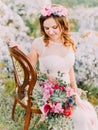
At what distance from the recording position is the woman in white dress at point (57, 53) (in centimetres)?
379

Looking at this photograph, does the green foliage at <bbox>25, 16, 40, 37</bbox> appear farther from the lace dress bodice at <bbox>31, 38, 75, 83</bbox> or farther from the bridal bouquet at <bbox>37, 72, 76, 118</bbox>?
the bridal bouquet at <bbox>37, 72, 76, 118</bbox>

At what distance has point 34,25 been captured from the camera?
464cm

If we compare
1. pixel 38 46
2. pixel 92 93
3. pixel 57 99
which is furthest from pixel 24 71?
pixel 92 93

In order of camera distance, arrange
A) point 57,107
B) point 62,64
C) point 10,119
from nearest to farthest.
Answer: point 57,107 → point 62,64 → point 10,119

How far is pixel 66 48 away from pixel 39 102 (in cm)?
48

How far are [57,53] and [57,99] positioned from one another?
374 millimetres

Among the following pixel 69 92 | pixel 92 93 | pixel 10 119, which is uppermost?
pixel 69 92

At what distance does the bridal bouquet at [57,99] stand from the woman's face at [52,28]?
0.35 meters

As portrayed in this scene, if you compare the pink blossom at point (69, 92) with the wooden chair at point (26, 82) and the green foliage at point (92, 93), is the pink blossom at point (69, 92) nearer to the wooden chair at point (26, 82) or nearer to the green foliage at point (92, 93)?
the wooden chair at point (26, 82)

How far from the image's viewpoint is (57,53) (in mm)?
3840

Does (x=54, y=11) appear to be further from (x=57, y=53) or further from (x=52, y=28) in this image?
(x=57, y=53)

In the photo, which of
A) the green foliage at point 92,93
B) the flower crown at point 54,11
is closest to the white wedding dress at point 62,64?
the flower crown at point 54,11

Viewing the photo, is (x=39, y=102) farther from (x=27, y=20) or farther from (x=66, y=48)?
(x=27, y=20)

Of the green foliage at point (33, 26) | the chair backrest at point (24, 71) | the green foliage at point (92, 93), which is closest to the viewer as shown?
the chair backrest at point (24, 71)
